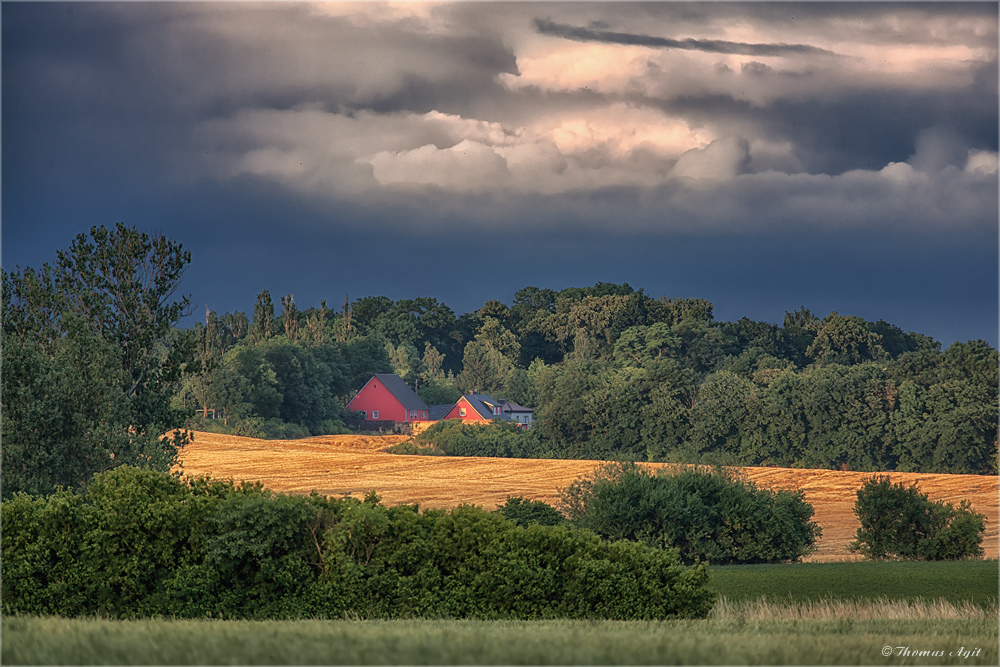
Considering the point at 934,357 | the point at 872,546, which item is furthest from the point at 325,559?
the point at 934,357

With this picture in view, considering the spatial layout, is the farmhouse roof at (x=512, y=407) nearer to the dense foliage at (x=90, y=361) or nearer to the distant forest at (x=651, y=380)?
the distant forest at (x=651, y=380)

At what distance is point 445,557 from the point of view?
11.5 metres

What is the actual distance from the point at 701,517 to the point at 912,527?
5157mm

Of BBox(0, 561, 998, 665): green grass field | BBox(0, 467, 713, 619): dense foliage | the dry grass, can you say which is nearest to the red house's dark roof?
the dry grass

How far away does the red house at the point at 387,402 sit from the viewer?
6838 centimetres

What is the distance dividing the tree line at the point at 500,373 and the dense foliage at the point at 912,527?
5.08 meters

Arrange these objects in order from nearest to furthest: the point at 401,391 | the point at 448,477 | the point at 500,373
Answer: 1. the point at 448,477
2. the point at 401,391
3. the point at 500,373

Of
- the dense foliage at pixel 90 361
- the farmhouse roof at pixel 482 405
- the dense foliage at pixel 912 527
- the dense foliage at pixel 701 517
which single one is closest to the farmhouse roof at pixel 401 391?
the farmhouse roof at pixel 482 405

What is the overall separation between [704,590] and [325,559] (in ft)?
15.3

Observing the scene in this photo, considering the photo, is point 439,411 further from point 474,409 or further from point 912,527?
point 912,527

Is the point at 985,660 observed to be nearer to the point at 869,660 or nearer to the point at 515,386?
the point at 869,660

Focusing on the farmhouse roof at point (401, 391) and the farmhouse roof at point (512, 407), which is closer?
the farmhouse roof at point (401, 391)

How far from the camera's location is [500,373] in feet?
258

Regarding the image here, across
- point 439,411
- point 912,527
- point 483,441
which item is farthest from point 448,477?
point 439,411
